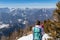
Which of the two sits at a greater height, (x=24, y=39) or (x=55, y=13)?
(x=55, y=13)

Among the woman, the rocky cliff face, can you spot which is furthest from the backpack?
the rocky cliff face

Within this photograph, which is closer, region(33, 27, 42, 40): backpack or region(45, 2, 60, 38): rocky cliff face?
region(33, 27, 42, 40): backpack

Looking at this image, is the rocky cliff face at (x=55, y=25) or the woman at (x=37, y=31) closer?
the woman at (x=37, y=31)

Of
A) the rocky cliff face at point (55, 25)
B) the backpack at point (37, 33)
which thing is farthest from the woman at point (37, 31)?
the rocky cliff face at point (55, 25)

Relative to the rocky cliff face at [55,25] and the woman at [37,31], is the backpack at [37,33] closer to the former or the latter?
the woman at [37,31]

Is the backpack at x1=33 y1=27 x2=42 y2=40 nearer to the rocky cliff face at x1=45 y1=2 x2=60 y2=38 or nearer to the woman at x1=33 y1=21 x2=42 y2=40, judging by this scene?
the woman at x1=33 y1=21 x2=42 y2=40

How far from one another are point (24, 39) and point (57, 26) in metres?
2.51

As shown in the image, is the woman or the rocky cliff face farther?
the rocky cliff face

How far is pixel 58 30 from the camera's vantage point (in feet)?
39.0

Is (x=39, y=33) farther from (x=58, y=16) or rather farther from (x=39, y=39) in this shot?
(x=58, y=16)

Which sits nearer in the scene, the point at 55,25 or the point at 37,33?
the point at 37,33

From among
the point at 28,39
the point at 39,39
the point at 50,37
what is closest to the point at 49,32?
the point at 50,37

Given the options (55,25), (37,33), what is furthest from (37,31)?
(55,25)

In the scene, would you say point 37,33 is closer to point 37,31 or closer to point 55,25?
point 37,31
